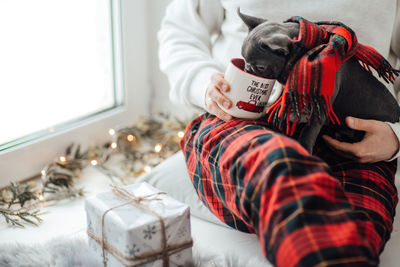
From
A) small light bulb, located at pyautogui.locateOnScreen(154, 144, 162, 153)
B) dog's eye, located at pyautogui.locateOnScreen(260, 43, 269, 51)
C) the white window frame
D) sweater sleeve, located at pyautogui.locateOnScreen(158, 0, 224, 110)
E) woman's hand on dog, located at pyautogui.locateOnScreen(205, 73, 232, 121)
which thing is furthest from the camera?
small light bulb, located at pyautogui.locateOnScreen(154, 144, 162, 153)

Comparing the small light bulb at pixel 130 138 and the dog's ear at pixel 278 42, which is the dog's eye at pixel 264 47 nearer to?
the dog's ear at pixel 278 42

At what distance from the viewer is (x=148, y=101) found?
1.66 metres

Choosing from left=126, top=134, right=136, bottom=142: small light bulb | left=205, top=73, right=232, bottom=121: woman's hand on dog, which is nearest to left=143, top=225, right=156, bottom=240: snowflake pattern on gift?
left=205, top=73, right=232, bottom=121: woman's hand on dog

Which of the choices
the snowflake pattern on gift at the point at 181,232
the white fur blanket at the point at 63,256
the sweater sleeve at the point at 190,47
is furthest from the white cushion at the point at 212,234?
the sweater sleeve at the point at 190,47

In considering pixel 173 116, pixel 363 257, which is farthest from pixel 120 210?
pixel 173 116

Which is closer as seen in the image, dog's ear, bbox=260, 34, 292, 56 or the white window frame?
dog's ear, bbox=260, 34, 292, 56

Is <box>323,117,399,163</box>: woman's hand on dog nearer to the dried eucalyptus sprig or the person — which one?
the person

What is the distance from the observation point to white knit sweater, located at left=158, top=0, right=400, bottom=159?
0.88m

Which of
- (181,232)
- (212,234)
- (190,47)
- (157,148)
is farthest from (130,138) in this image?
(181,232)

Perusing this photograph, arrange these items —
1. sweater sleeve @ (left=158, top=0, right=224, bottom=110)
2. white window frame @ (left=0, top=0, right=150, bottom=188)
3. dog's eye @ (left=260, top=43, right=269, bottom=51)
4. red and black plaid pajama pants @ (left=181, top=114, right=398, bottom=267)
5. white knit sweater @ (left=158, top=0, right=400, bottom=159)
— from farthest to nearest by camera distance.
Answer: white window frame @ (left=0, top=0, right=150, bottom=188) → sweater sleeve @ (left=158, top=0, right=224, bottom=110) → white knit sweater @ (left=158, top=0, right=400, bottom=159) → dog's eye @ (left=260, top=43, right=269, bottom=51) → red and black plaid pajama pants @ (left=181, top=114, right=398, bottom=267)

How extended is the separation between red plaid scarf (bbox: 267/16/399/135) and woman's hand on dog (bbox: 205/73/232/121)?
11 cm

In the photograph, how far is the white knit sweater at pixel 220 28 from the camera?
0.88 metres

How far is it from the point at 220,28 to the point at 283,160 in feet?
2.10

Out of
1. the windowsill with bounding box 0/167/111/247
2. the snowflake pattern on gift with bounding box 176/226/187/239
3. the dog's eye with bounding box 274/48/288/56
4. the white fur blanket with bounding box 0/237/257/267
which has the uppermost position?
the dog's eye with bounding box 274/48/288/56
